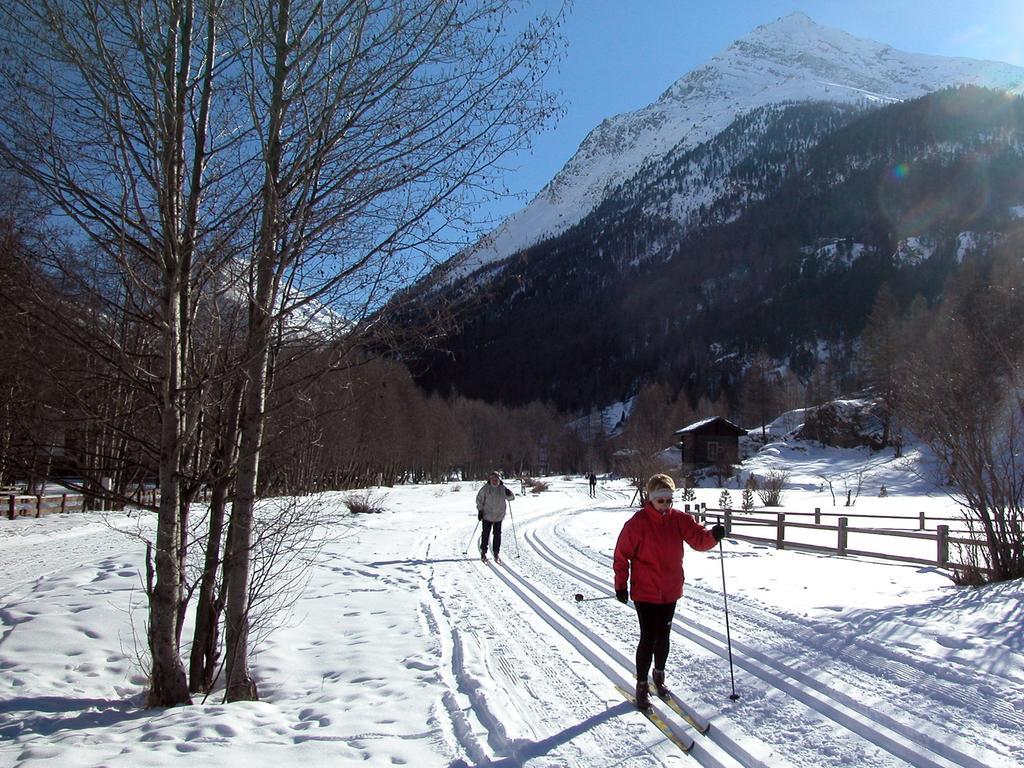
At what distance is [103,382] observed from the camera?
4668 millimetres

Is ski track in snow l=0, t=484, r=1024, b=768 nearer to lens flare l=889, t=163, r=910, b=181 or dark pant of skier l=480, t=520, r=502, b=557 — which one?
dark pant of skier l=480, t=520, r=502, b=557

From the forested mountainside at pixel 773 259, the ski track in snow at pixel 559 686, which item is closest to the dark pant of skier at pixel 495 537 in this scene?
the ski track in snow at pixel 559 686

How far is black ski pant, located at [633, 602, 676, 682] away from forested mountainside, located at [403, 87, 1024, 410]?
9543 cm

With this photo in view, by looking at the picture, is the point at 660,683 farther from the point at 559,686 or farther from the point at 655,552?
the point at 655,552

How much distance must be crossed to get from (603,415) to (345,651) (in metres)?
127

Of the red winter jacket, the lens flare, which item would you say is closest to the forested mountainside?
the lens flare

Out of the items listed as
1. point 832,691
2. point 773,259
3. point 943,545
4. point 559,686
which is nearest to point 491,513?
point 559,686

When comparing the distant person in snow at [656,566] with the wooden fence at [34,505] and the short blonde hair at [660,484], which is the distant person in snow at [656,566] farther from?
the wooden fence at [34,505]

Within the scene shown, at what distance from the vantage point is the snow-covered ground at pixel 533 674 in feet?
13.5

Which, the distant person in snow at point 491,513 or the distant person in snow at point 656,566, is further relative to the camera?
the distant person in snow at point 491,513

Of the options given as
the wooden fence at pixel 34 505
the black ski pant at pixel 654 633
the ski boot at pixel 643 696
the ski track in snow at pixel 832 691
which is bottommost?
the ski track in snow at pixel 832 691

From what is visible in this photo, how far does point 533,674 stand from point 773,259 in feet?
489

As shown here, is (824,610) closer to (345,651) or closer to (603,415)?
(345,651)

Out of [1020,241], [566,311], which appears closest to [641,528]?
[1020,241]
